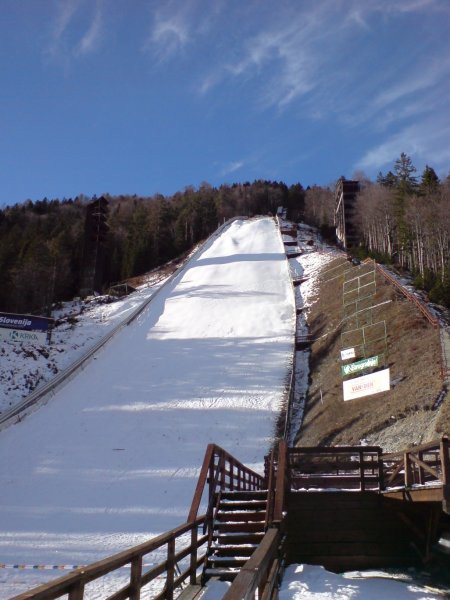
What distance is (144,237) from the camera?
76562mm

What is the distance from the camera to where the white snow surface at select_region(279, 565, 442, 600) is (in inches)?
301

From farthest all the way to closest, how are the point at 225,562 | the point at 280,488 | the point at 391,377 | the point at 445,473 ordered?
the point at 391,377 → the point at 280,488 → the point at 445,473 → the point at 225,562

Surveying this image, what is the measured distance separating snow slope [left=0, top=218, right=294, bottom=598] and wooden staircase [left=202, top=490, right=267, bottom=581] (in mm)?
4155

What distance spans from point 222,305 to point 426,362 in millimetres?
20486

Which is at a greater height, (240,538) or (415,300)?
(415,300)

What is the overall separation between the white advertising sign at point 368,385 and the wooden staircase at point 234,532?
34.5 feet

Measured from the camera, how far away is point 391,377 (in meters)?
20.6

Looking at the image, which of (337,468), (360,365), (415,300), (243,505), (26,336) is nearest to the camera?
(243,505)

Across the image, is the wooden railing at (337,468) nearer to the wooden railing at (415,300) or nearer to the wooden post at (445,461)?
the wooden post at (445,461)

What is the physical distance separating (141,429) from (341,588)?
14116 millimetres

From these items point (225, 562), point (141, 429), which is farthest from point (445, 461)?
point (141, 429)

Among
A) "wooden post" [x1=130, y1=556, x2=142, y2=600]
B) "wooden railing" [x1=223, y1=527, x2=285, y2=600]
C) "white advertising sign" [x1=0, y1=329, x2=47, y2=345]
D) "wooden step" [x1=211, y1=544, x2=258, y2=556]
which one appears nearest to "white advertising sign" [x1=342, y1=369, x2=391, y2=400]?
A: "wooden step" [x1=211, y1=544, x2=258, y2=556]

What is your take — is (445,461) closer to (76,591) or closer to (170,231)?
(76,591)

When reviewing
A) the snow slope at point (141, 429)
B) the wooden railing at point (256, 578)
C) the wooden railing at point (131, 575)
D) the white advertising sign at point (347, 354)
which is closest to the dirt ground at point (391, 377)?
the white advertising sign at point (347, 354)
